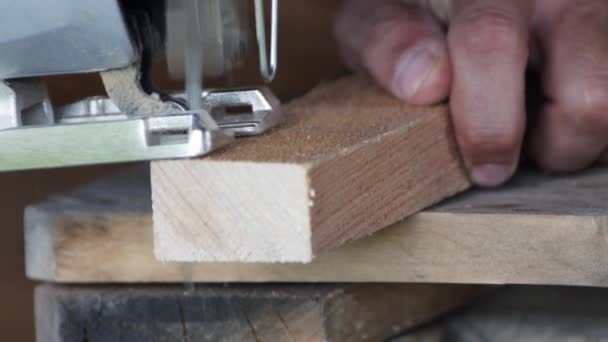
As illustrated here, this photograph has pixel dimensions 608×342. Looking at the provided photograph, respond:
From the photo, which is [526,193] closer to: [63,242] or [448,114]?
[448,114]

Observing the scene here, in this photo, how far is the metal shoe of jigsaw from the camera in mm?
746

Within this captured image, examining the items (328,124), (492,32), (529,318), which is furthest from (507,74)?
(529,318)

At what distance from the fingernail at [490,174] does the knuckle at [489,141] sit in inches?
0.6

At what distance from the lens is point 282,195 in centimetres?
70

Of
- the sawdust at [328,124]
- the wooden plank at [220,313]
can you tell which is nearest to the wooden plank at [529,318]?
the wooden plank at [220,313]

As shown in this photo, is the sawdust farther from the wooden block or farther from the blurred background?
the blurred background

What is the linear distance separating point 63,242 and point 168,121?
0.26m

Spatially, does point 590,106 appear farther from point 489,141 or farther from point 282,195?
point 282,195

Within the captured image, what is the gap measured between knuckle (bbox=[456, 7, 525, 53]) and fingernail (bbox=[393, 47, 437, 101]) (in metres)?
0.04

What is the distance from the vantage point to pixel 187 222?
72cm

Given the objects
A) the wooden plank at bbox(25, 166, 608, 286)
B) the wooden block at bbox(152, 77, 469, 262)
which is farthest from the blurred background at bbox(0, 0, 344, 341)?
the wooden block at bbox(152, 77, 469, 262)

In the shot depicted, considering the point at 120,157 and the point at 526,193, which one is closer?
the point at 120,157

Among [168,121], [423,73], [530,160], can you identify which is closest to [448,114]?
[423,73]

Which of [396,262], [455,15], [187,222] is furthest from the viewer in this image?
[455,15]
